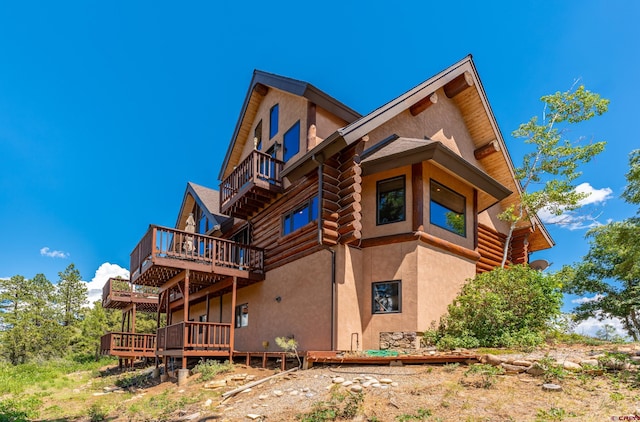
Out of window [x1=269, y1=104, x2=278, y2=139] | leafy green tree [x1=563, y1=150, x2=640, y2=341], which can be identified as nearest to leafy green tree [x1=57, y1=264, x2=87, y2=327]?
window [x1=269, y1=104, x2=278, y2=139]

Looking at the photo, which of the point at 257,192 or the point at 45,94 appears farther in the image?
the point at 45,94

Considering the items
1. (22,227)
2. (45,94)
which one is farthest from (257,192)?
(22,227)

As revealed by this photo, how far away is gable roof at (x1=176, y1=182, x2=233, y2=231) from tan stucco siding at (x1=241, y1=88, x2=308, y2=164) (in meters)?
3.67

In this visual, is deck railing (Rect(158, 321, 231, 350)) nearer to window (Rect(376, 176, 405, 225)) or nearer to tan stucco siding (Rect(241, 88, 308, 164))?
window (Rect(376, 176, 405, 225))

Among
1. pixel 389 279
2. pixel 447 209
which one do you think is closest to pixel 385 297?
pixel 389 279

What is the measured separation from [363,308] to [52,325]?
29900mm

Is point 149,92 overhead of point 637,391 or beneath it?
overhead

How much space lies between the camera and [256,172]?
1561 cm

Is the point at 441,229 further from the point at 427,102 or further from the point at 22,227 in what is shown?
the point at 22,227

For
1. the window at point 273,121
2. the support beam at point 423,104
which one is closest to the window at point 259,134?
the window at point 273,121

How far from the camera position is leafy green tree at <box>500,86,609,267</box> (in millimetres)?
16875

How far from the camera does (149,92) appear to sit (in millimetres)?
31797

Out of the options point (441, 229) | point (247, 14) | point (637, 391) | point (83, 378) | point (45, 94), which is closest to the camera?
point (637, 391)

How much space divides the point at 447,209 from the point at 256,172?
6.55 m
